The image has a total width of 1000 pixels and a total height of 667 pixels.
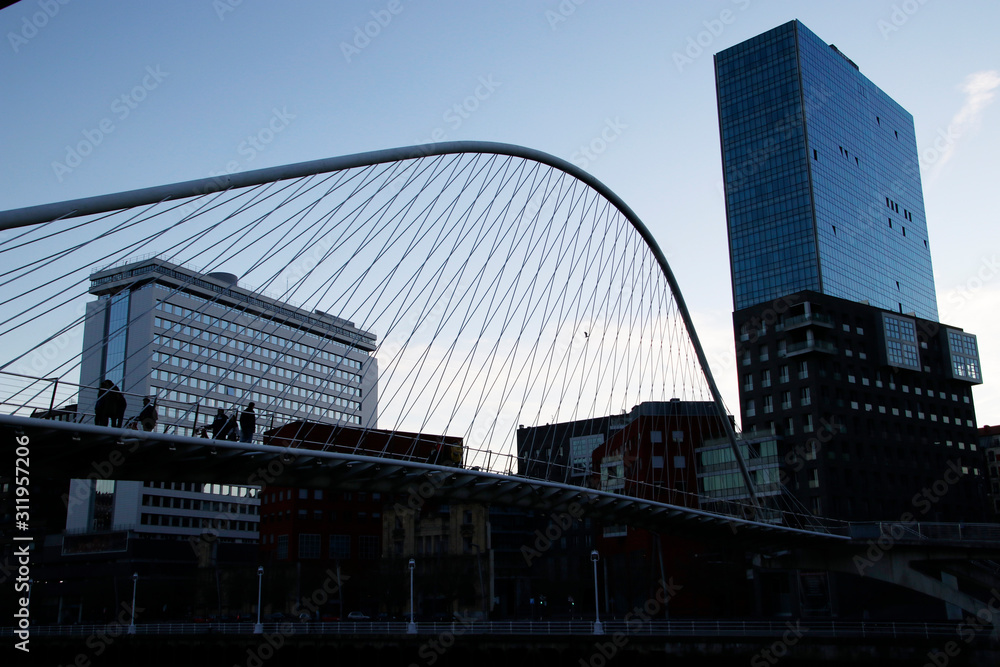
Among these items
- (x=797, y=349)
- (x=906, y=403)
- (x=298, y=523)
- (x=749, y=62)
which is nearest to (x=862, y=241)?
(x=749, y=62)

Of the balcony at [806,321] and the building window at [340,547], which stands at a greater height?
the balcony at [806,321]

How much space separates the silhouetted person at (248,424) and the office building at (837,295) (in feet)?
216

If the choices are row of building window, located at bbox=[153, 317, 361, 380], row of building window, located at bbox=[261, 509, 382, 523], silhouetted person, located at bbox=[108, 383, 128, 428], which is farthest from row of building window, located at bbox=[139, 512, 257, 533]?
silhouetted person, located at bbox=[108, 383, 128, 428]

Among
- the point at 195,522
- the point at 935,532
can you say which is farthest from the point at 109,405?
the point at 195,522

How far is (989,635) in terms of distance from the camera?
37.6 m

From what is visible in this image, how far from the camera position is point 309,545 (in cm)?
8375

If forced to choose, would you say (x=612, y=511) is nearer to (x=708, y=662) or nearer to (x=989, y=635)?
(x=708, y=662)

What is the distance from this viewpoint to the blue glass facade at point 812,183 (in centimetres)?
13025

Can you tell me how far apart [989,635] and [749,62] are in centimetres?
12088

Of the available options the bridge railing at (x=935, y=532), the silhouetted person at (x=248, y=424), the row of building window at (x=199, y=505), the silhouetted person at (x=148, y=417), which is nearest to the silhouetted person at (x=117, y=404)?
the silhouetted person at (x=148, y=417)

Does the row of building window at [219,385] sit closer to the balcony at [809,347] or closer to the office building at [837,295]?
the balcony at [809,347]

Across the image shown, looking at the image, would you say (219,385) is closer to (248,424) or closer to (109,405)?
(248,424)

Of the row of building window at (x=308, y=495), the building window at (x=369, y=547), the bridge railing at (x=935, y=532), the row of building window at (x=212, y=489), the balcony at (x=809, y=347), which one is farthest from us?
the row of building window at (x=212, y=489)

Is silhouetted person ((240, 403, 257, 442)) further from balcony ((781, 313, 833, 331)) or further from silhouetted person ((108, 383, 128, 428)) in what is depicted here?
balcony ((781, 313, 833, 331))
